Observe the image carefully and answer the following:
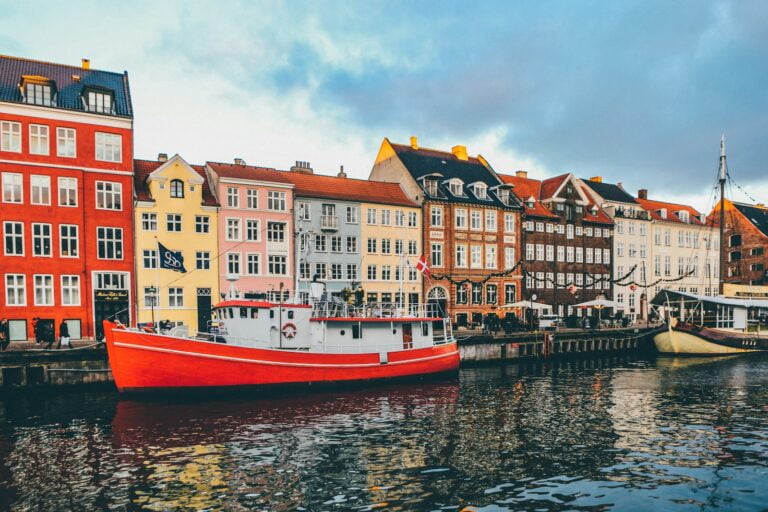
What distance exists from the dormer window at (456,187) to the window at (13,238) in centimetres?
3829

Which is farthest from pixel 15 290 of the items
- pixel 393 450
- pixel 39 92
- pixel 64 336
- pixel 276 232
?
pixel 393 450

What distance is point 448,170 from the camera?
2463 inches

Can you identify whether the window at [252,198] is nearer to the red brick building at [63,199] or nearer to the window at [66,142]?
the red brick building at [63,199]

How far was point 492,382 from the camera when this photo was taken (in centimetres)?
3669

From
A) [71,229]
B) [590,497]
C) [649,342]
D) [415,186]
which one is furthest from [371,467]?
[649,342]

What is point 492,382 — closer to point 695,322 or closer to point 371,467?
point 371,467

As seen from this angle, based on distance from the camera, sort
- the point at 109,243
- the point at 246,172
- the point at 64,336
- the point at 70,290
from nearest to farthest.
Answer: the point at 64,336 < the point at 70,290 < the point at 109,243 < the point at 246,172

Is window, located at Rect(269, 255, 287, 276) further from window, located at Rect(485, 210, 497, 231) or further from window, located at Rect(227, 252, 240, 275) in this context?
window, located at Rect(485, 210, 497, 231)

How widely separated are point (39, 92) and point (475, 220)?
4023cm

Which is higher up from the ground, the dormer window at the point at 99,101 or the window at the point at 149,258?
the dormer window at the point at 99,101

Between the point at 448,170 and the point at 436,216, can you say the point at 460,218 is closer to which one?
→ the point at 436,216

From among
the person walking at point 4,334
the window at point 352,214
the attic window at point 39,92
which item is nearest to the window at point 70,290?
the person walking at point 4,334

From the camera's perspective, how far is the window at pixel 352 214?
52.8m

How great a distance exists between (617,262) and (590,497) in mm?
60824
